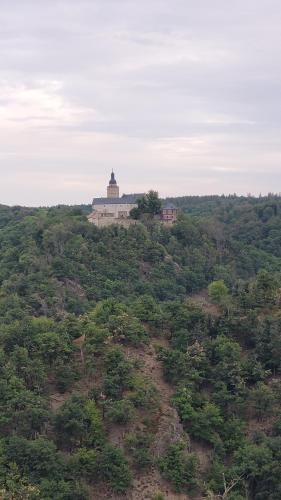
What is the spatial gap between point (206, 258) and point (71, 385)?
161ft

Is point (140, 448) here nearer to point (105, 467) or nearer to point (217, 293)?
point (105, 467)

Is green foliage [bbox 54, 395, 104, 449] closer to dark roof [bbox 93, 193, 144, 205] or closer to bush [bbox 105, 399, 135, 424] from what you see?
bush [bbox 105, 399, 135, 424]

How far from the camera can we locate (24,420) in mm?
29641

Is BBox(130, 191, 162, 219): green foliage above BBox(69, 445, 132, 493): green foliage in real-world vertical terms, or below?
above

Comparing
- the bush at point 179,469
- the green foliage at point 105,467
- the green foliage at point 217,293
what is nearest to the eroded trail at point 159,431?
the bush at point 179,469

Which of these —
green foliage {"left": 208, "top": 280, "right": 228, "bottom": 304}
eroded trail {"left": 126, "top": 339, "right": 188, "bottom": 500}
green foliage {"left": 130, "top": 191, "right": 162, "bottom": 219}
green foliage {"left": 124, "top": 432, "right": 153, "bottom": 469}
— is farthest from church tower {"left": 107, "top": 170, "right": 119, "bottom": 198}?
green foliage {"left": 124, "top": 432, "right": 153, "bottom": 469}

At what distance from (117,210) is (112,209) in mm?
649

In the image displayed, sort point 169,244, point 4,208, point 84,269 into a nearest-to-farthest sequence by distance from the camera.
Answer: point 84,269 → point 169,244 → point 4,208

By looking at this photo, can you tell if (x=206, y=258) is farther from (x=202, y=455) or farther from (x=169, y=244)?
(x=202, y=455)

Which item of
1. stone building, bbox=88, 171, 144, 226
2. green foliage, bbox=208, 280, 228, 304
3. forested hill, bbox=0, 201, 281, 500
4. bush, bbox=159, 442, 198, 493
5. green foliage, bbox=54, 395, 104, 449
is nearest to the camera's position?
forested hill, bbox=0, 201, 281, 500

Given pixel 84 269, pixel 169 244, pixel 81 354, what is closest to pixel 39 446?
pixel 81 354

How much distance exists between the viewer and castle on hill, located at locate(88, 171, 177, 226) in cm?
8006

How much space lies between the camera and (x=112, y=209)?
8412 cm

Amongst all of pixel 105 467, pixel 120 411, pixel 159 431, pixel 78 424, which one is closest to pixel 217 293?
pixel 159 431
